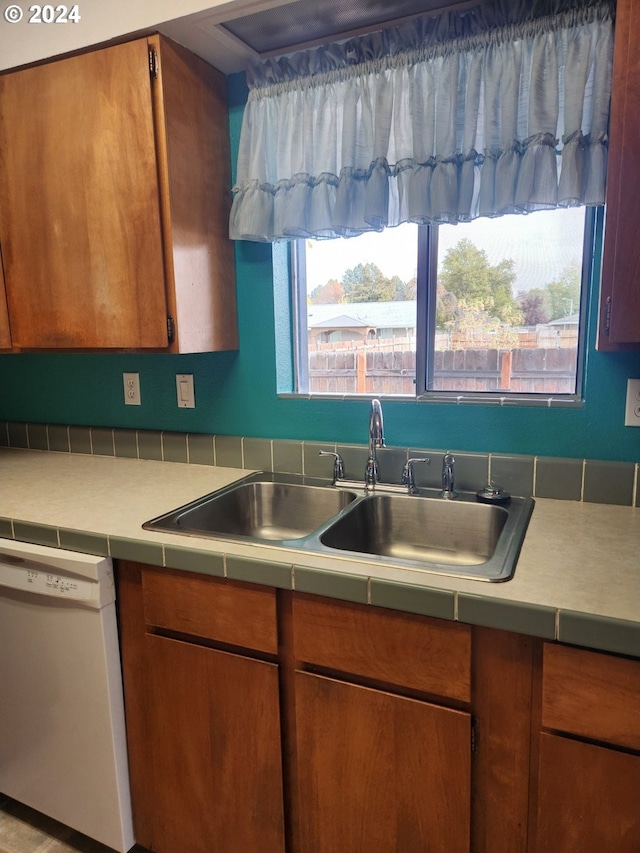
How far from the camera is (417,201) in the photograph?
1.48m

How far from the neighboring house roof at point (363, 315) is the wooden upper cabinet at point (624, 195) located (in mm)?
669

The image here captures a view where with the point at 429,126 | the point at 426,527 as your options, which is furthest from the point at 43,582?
the point at 429,126

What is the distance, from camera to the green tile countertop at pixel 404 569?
944mm

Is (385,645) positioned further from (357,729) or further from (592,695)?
(592,695)

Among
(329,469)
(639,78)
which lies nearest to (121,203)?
(329,469)

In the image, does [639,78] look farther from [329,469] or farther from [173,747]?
[173,747]

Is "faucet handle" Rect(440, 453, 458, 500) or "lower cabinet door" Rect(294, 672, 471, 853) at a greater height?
"faucet handle" Rect(440, 453, 458, 500)

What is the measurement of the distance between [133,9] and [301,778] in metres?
1.92

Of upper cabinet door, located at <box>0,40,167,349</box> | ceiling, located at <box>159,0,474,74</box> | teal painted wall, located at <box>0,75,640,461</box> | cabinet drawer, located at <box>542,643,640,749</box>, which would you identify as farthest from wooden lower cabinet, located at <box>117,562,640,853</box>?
ceiling, located at <box>159,0,474,74</box>

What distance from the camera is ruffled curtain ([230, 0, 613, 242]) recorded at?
131 centimetres

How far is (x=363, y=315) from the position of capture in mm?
1803

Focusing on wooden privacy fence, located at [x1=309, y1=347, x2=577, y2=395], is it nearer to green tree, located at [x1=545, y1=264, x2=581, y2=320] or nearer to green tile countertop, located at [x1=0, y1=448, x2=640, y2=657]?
green tree, located at [x1=545, y1=264, x2=581, y2=320]

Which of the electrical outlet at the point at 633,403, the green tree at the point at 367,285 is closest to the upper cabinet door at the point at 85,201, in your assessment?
the green tree at the point at 367,285

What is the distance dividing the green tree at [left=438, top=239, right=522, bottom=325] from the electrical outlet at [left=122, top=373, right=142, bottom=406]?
114 centimetres
